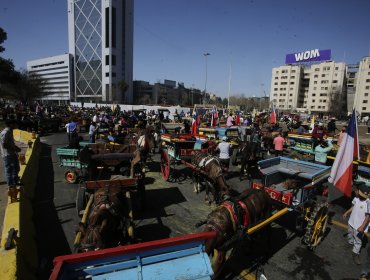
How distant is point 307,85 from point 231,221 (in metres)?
124

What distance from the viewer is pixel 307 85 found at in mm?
112562

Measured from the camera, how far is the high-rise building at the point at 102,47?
111m

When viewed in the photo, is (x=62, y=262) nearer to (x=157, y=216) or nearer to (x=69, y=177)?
(x=157, y=216)

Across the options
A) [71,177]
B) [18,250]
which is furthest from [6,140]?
[18,250]

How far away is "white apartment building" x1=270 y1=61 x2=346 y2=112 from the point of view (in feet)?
322

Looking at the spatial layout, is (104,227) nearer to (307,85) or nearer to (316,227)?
(316,227)

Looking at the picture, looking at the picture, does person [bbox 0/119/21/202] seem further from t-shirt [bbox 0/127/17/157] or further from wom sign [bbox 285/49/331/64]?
wom sign [bbox 285/49/331/64]

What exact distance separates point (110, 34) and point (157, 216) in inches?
4698

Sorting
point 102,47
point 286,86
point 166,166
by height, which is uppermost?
point 102,47

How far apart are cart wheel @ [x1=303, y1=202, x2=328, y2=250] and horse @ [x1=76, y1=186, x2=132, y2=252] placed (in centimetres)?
383

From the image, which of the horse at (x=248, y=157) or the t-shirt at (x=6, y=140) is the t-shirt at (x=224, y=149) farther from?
the t-shirt at (x=6, y=140)

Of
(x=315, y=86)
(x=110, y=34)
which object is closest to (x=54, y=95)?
(x=110, y=34)

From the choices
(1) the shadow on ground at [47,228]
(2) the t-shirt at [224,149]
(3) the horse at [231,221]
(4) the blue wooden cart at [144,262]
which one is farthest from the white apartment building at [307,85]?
(4) the blue wooden cart at [144,262]

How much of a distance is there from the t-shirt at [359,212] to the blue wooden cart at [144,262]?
377 cm
